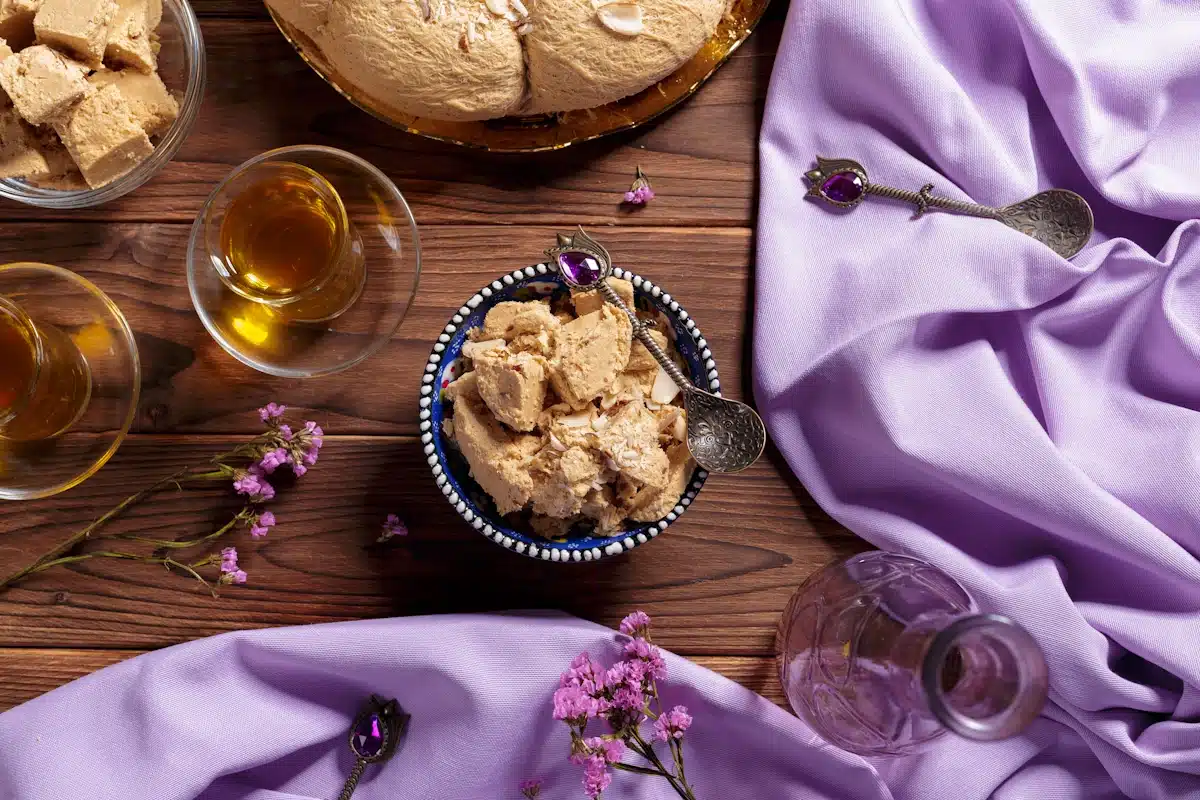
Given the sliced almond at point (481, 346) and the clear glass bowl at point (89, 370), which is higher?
the sliced almond at point (481, 346)

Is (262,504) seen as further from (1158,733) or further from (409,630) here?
(1158,733)

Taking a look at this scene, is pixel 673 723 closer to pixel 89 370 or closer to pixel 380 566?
pixel 380 566

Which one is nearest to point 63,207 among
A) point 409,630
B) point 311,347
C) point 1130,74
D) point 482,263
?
point 311,347

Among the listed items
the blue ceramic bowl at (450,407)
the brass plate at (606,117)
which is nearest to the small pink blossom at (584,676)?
the blue ceramic bowl at (450,407)

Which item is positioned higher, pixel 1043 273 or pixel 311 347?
pixel 1043 273

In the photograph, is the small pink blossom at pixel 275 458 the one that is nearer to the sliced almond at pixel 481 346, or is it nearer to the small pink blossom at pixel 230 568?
the small pink blossom at pixel 230 568

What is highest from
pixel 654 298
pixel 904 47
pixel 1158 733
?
pixel 904 47

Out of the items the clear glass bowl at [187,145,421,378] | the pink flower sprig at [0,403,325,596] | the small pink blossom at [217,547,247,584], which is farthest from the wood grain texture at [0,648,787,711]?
the clear glass bowl at [187,145,421,378]
